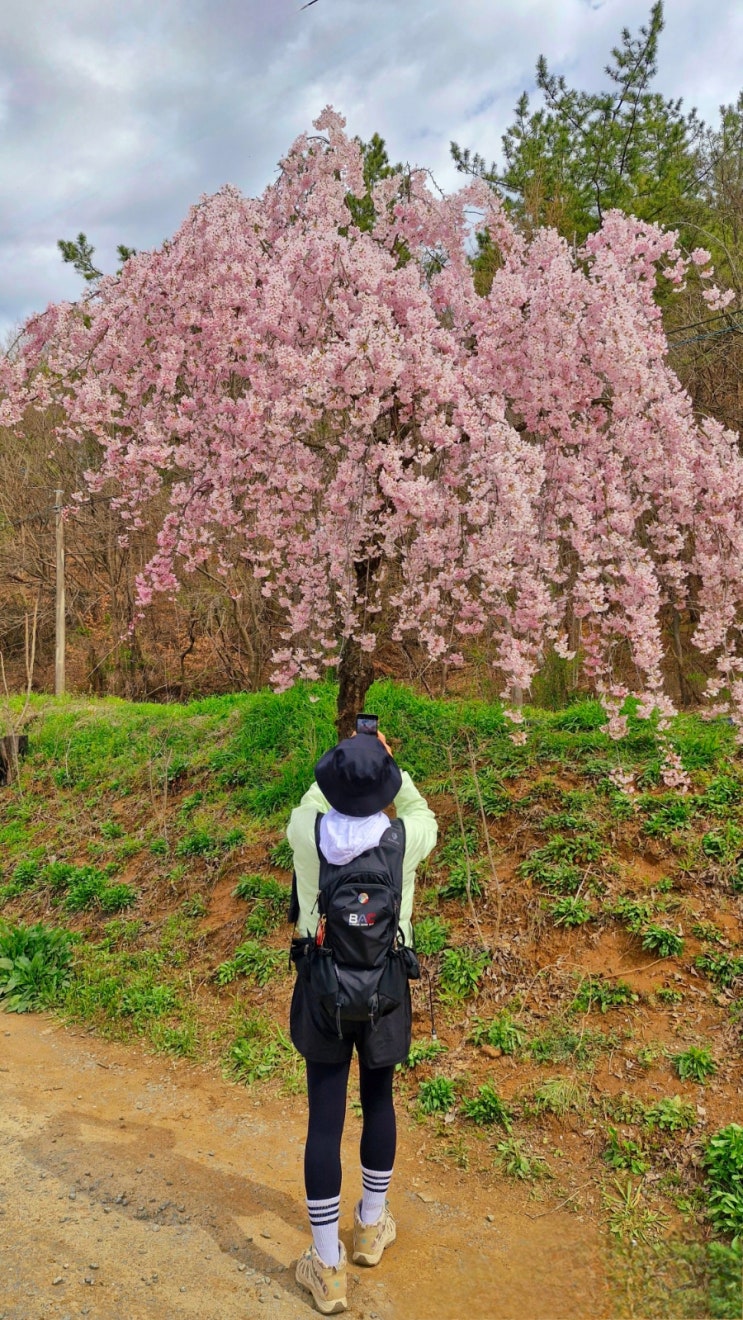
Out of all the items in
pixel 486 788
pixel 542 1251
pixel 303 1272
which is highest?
pixel 486 788

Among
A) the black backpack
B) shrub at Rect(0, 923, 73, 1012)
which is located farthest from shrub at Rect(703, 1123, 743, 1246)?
A: shrub at Rect(0, 923, 73, 1012)

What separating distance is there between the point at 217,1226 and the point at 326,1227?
0.77m

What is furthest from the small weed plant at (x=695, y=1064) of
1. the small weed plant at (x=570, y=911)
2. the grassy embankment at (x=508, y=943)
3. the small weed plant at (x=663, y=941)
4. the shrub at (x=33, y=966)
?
the shrub at (x=33, y=966)

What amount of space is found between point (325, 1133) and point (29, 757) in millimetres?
8547

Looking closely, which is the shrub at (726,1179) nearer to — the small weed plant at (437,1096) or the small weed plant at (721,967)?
the small weed plant at (721,967)

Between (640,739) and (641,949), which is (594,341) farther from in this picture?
(641,949)

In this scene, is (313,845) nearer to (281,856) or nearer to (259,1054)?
(259,1054)

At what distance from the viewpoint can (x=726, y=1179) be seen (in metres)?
3.17

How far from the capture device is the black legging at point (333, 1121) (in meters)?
2.56

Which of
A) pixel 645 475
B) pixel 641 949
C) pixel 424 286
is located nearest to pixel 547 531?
pixel 645 475

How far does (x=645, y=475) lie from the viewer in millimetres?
5301

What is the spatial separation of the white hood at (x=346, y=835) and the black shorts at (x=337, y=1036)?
0.45m

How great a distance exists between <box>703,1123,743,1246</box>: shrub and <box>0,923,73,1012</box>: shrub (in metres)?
4.34

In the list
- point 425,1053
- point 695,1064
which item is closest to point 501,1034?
point 425,1053
